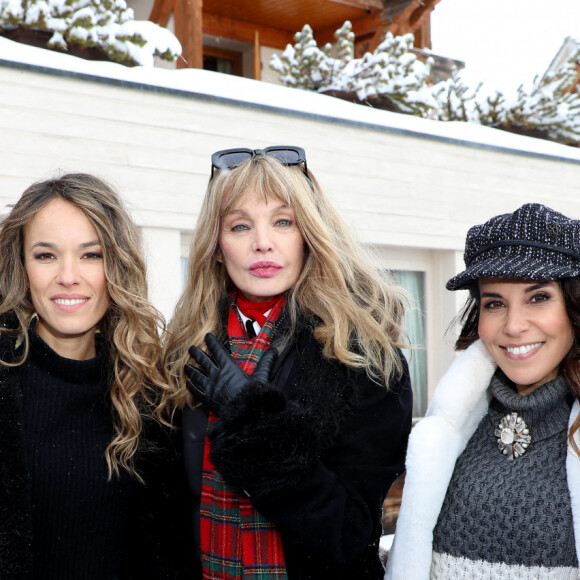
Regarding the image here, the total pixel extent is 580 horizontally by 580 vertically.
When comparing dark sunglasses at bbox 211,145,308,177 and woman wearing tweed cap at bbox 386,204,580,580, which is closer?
woman wearing tweed cap at bbox 386,204,580,580

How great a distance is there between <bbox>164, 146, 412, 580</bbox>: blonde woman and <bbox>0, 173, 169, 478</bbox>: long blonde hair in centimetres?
11

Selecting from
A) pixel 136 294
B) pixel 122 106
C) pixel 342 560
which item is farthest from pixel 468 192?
pixel 342 560

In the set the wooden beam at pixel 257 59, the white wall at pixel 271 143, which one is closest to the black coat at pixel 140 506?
the white wall at pixel 271 143

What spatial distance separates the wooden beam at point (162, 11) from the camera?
654cm

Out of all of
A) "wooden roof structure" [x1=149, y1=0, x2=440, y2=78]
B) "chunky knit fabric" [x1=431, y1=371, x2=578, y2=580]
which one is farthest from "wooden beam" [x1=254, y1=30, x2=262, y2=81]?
"chunky knit fabric" [x1=431, y1=371, x2=578, y2=580]

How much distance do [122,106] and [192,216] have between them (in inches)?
28.5

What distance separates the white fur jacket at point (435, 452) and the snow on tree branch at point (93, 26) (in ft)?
10.7

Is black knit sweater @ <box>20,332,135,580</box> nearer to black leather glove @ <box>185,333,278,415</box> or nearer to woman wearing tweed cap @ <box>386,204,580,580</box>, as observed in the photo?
black leather glove @ <box>185,333,278,415</box>

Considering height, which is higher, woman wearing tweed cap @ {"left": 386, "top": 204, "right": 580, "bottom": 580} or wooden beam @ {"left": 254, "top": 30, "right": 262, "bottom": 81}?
wooden beam @ {"left": 254, "top": 30, "right": 262, "bottom": 81}

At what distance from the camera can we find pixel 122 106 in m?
3.98

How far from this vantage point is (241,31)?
8062 mm

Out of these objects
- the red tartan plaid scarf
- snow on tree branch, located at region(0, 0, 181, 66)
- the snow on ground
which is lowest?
the red tartan plaid scarf

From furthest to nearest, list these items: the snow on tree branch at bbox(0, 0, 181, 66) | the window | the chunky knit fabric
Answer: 1. the window
2. the snow on tree branch at bbox(0, 0, 181, 66)
3. the chunky knit fabric

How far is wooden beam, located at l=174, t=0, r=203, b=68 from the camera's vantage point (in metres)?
6.22
